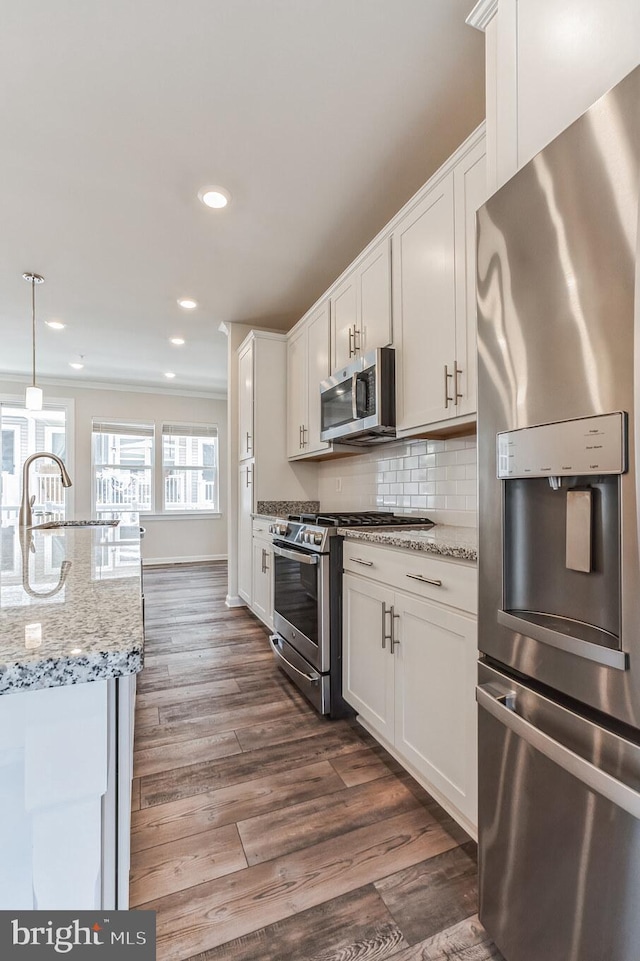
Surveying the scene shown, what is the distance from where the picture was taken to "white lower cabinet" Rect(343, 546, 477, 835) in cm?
132

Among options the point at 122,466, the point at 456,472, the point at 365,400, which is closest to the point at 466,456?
the point at 456,472

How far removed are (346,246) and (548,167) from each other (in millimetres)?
2236

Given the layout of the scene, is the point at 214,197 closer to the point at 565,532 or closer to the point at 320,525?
the point at 320,525

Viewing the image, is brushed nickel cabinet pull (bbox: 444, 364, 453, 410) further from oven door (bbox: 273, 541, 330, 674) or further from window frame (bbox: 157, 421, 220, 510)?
window frame (bbox: 157, 421, 220, 510)

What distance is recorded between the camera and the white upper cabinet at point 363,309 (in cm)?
222

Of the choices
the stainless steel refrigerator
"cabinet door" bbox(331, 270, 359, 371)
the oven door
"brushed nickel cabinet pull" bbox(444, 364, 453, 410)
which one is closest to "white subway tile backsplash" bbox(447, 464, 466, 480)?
"brushed nickel cabinet pull" bbox(444, 364, 453, 410)

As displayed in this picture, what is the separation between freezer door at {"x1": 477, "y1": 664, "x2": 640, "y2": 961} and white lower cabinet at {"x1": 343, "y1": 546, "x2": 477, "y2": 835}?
269 millimetres

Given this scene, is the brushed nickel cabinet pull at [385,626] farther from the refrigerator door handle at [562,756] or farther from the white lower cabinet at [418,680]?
the refrigerator door handle at [562,756]

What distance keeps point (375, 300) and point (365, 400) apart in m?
0.53

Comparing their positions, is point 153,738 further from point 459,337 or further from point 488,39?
point 488,39

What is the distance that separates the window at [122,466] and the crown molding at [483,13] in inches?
232

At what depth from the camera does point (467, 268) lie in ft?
5.45

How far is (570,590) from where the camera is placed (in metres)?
0.86

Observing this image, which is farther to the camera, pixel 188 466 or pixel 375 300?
pixel 188 466
